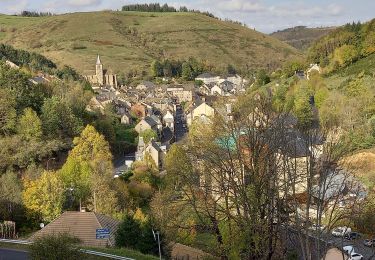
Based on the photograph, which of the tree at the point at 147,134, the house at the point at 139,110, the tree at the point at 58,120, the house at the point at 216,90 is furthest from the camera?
the house at the point at 216,90

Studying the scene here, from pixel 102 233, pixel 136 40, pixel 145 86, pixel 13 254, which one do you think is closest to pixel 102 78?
pixel 145 86

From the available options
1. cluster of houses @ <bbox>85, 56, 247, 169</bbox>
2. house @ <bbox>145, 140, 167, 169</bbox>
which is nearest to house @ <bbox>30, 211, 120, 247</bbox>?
cluster of houses @ <bbox>85, 56, 247, 169</bbox>

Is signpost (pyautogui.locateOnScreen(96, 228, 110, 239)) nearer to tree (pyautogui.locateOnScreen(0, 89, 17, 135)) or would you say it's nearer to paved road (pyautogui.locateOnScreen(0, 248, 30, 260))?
paved road (pyautogui.locateOnScreen(0, 248, 30, 260))

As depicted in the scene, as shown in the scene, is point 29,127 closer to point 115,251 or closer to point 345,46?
point 115,251

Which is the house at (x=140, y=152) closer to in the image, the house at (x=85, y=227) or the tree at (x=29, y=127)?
the tree at (x=29, y=127)

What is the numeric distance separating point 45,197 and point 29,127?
12064 millimetres

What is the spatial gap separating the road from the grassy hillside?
141 feet

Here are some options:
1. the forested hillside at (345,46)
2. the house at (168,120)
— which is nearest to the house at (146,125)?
the house at (168,120)

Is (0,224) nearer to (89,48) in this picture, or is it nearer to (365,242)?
(365,242)

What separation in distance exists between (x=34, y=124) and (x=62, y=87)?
1867 cm

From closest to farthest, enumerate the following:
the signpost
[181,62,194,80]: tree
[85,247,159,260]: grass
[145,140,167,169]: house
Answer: [85,247,159,260]: grass
the signpost
[145,140,167,169]: house
[181,62,194,80]: tree

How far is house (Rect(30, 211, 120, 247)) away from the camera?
883 inches

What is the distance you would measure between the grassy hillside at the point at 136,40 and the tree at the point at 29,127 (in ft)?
296

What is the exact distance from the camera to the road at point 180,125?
65.1 m
